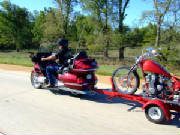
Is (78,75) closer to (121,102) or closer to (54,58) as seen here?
(54,58)

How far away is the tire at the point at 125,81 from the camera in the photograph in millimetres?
4887

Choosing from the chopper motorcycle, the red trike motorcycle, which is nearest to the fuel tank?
the red trike motorcycle

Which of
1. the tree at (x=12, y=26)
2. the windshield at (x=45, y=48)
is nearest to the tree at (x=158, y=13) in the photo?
the windshield at (x=45, y=48)

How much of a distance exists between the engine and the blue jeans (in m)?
3.29

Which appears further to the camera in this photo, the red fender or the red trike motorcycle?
the red trike motorcycle

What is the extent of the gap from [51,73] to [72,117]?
238 centimetres

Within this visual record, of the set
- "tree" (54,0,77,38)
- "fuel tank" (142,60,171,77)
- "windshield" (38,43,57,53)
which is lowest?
"fuel tank" (142,60,171,77)

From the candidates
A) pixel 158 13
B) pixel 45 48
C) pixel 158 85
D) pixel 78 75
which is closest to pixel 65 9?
pixel 158 13

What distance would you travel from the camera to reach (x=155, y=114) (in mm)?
4113

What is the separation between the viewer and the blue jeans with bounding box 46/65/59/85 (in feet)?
20.5

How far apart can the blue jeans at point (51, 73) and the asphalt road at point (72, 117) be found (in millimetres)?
526

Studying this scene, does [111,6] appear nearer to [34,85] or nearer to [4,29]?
[34,85]

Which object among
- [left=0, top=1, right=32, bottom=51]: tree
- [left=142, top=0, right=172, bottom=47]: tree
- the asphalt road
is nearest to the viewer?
the asphalt road

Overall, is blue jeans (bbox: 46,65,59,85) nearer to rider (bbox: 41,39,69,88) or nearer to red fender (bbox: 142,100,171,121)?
rider (bbox: 41,39,69,88)
